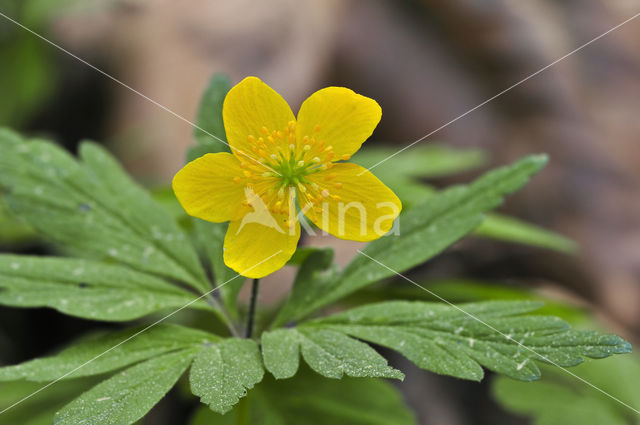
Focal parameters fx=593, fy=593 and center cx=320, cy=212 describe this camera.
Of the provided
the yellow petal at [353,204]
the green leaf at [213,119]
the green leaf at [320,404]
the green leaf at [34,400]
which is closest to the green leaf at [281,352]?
the yellow petal at [353,204]

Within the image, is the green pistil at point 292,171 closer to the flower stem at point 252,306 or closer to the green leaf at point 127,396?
the flower stem at point 252,306

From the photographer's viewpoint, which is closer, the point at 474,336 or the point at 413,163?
the point at 474,336

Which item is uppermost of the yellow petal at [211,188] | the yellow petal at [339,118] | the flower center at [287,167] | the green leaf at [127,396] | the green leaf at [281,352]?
the yellow petal at [339,118]

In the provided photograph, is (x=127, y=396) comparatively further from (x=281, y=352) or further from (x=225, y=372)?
(x=281, y=352)

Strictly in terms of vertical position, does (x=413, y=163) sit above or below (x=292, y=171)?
above

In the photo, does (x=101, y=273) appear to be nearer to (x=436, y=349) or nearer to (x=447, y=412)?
(x=436, y=349)

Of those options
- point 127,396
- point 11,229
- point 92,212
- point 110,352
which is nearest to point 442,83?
point 11,229

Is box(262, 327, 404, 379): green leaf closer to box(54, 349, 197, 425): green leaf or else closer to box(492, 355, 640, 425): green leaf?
box(54, 349, 197, 425): green leaf

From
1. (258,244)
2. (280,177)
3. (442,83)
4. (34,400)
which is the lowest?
(34,400)
